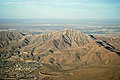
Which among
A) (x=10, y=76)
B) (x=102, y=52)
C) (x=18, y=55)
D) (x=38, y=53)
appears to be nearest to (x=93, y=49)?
(x=102, y=52)

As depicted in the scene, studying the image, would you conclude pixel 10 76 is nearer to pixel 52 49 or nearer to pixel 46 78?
pixel 46 78

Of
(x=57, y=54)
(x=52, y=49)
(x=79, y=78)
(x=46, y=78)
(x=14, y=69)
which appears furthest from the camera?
(x=52, y=49)

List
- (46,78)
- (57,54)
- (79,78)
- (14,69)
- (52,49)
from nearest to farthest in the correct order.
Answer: (79,78), (46,78), (14,69), (57,54), (52,49)

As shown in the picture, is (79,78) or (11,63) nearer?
(79,78)

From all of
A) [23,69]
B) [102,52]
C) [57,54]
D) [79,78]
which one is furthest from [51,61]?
[79,78]

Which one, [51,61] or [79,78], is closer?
[79,78]

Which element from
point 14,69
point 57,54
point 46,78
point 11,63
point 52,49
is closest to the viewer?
point 46,78

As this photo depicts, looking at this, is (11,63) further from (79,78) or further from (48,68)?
(79,78)

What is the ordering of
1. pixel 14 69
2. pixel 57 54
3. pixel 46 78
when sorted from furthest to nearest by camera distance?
pixel 57 54, pixel 14 69, pixel 46 78
